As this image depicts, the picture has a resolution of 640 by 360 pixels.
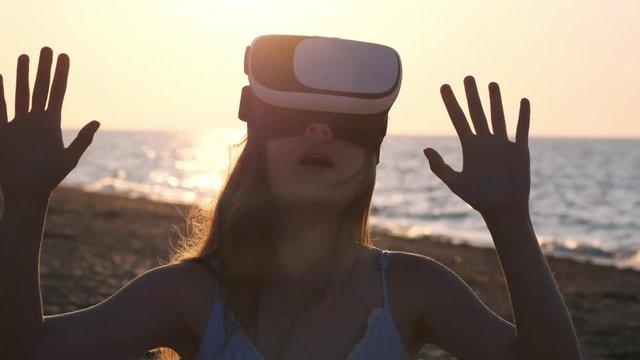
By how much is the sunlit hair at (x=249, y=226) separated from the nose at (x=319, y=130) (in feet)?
0.52

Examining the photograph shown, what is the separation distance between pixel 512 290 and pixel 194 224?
123 centimetres

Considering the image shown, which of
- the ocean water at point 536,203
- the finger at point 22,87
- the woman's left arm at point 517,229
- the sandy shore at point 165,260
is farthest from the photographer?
the ocean water at point 536,203

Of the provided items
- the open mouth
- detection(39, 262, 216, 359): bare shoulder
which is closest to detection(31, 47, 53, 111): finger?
detection(39, 262, 216, 359): bare shoulder

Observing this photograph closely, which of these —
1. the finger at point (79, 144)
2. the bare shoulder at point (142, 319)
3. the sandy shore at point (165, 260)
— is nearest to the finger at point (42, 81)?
the finger at point (79, 144)

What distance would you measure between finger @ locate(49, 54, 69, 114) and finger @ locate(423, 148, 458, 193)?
1.06m

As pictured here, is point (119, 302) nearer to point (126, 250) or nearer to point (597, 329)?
point (597, 329)

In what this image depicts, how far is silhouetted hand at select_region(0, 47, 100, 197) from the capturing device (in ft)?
8.69

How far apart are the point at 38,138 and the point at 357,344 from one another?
43.6 inches

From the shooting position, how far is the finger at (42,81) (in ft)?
8.80

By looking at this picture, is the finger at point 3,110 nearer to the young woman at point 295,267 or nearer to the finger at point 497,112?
the young woman at point 295,267

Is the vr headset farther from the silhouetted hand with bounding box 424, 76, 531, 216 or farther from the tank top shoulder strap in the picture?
the tank top shoulder strap

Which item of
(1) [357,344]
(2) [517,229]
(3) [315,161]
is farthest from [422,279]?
(3) [315,161]

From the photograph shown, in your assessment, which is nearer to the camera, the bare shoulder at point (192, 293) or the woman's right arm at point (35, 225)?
the woman's right arm at point (35, 225)

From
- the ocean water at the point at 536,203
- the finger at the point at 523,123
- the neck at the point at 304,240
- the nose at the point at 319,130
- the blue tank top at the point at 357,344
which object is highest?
the finger at the point at 523,123
